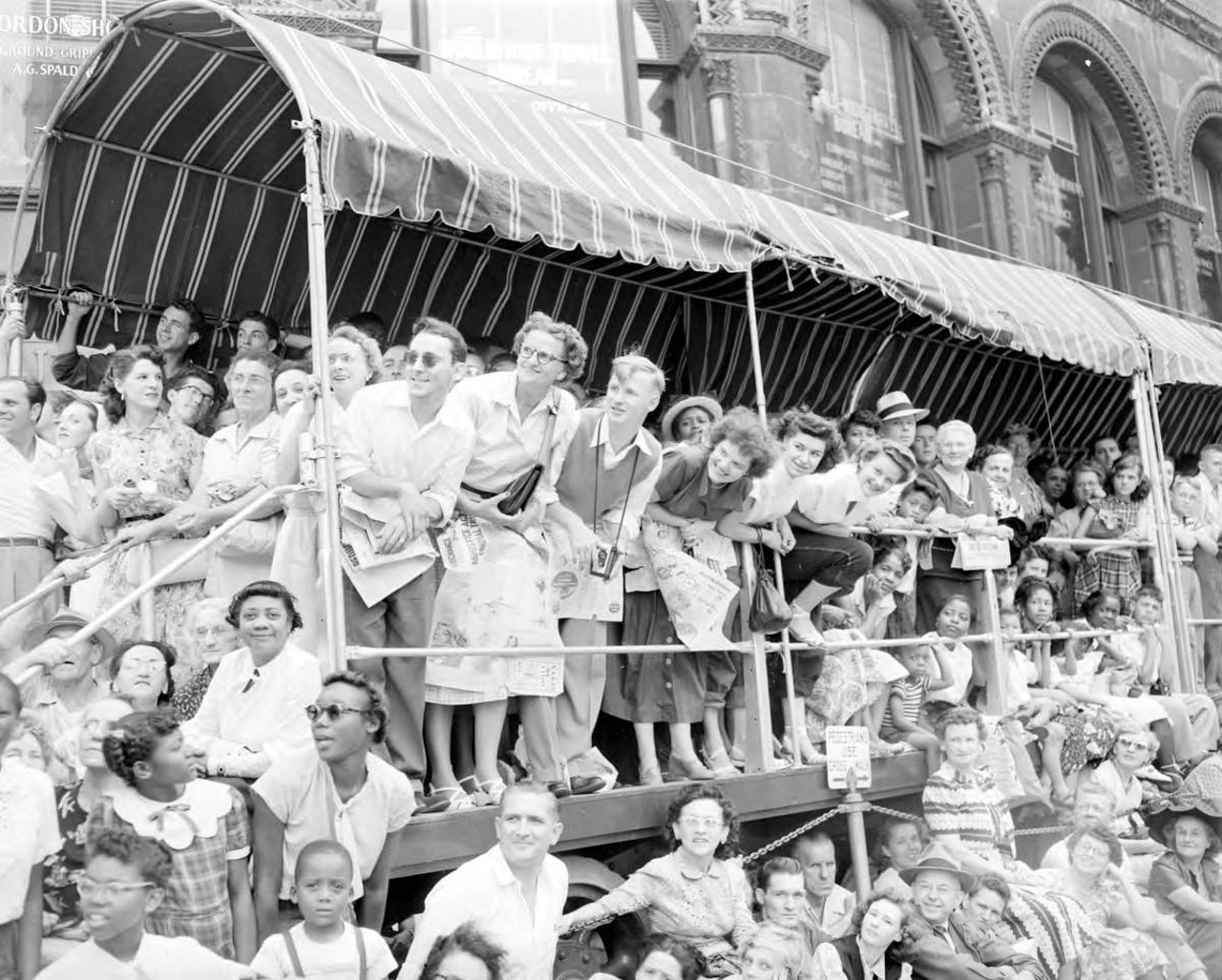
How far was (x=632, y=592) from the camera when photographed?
6496 millimetres

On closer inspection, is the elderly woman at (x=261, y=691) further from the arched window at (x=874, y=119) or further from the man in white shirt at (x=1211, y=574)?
the arched window at (x=874, y=119)

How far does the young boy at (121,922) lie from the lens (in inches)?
150

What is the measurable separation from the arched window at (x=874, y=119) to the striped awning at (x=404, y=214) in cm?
390

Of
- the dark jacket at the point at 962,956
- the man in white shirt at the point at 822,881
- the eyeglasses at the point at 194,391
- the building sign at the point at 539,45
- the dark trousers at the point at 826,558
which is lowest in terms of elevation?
the dark jacket at the point at 962,956

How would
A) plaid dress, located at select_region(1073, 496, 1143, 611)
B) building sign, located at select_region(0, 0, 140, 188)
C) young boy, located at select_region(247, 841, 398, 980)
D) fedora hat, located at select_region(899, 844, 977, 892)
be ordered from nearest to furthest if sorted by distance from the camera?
young boy, located at select_region(247, 841, 398, 980)
fedora hat, located at select_region(899, 844, 977, 892)
building sign, located at select_region(0, 0, 140, 188)
plaid dress, located at select_region(1073, 496, 1143, 611)

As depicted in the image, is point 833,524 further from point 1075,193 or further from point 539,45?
point 1075,193

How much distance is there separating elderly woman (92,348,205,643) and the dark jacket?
332 cm

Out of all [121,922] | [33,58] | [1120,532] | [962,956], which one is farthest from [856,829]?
[33,58]

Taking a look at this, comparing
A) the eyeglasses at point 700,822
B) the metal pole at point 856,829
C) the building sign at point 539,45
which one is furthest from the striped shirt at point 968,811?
the building sign at point 539,45

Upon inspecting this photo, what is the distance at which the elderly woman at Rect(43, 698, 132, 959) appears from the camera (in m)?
4.34

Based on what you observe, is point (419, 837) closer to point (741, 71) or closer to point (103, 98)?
point (103, 98)

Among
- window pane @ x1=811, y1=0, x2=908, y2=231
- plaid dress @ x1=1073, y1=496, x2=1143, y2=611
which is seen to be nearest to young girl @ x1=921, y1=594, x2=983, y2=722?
plaid dress @ x1=1073, y1=496, x2=1143, y2=611

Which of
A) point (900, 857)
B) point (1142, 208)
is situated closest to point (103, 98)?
point (900, 857)

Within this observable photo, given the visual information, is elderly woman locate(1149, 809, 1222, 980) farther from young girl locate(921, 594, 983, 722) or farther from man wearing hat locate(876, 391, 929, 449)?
man wearing hat locate(876, 391, 929, 449)
